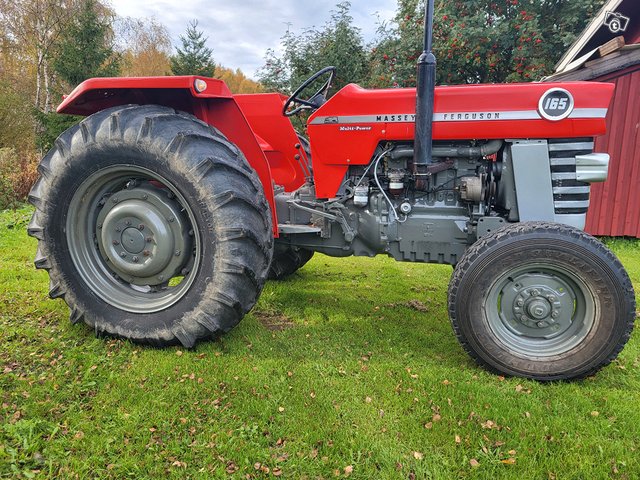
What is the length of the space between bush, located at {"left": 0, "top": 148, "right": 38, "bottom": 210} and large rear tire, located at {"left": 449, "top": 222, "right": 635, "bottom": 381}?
28.0ft

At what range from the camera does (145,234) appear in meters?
2.68

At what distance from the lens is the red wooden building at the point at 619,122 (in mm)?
6133

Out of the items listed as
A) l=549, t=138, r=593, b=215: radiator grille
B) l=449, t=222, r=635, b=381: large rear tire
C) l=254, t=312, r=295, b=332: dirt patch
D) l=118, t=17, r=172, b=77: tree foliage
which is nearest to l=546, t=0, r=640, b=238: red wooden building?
l=549, t=138, r=593, b=215: radiator grille

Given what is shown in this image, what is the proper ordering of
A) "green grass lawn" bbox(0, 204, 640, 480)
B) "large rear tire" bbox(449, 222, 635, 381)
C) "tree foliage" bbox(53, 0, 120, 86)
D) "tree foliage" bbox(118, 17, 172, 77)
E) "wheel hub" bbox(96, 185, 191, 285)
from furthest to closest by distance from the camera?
"tree foliage" bbox(118, 17, 172, 77) → "tree foliage" bbox(53, 0, 120, 86) → "wheel hub" bbox(96, 185, 191, 285) → "large rear tire" bbox(449, 222, 635, 381) → "green grass lawn" bbox(0, 204, 640, 480)

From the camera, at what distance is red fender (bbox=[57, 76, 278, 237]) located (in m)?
2.60

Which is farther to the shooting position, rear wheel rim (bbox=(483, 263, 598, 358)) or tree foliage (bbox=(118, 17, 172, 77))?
tree foliage (bbox=(118, 17, 172, 77))

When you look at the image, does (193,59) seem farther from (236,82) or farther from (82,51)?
(236,82)

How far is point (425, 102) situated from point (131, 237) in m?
1.94

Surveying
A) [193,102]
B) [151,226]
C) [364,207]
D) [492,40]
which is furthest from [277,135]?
[492,40]

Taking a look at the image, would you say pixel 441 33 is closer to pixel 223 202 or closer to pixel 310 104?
pixel 310 104

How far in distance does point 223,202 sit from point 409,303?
6.46 feet

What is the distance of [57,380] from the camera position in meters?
2.20

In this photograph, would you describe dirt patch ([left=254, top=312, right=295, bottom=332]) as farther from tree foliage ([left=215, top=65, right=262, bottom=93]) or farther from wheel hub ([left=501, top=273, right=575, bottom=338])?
tree foliage ([left=215, top=65, right=262, bottom=93])

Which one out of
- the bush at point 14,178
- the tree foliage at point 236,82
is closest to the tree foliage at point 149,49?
the tree foliage at point 236,82
